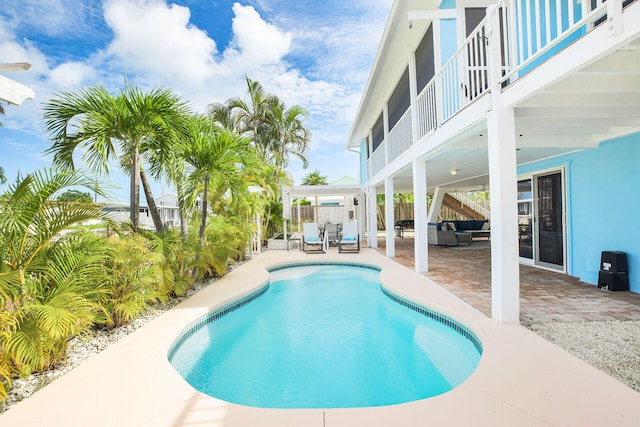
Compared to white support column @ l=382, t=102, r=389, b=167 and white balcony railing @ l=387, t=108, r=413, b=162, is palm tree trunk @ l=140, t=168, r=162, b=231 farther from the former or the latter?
white support column @ l=382, t=102, r=389, b=167

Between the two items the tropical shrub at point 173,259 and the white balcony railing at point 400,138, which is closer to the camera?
the tropical shrub at point 173,259

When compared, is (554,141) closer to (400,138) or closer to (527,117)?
(527,117)

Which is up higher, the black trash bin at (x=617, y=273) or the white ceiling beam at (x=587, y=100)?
Result: the white ceiling beam at (x=587, y=100)

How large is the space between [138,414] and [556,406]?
10.3 feet

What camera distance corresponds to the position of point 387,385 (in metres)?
3.44

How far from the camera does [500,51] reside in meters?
4.12

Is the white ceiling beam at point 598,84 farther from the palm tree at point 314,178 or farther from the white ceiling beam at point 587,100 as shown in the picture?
the palm tree at point 314,178

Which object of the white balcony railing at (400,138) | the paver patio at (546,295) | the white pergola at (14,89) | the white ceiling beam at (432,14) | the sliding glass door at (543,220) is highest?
the white ceiling beam at (432,14)

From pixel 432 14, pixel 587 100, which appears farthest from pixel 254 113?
pixel 587 100

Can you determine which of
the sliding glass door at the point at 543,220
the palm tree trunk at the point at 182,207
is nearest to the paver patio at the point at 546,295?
the sliding glass door at the point at 543,220

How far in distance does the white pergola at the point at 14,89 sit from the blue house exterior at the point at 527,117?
458 cm

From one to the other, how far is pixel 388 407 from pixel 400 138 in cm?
737

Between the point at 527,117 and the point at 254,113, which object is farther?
the point at 254,113

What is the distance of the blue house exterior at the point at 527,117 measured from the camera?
124 inches
